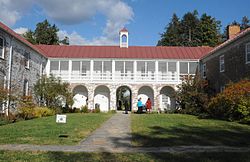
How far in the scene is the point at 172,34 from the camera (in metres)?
57.8

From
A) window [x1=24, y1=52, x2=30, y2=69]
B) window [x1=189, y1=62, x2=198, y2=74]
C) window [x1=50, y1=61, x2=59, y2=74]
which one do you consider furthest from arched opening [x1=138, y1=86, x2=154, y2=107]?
window [x1=24, y1=52, x2=30, y2=69]

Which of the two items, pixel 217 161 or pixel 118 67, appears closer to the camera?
pixel 217 161

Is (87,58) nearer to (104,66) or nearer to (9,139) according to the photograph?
(104,66)

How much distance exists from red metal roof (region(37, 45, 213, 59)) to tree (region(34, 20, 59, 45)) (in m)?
17.0

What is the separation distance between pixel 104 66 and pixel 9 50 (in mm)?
14701

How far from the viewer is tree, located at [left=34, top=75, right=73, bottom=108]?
25.0 meters

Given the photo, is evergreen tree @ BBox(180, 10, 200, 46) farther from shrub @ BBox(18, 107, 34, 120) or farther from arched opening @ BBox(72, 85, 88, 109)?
shrub @ BBox(18, 107, 34, 120)

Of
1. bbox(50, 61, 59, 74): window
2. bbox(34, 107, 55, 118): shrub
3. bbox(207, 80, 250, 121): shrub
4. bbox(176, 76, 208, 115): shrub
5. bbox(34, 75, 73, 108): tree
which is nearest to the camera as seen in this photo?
bbox(207, 80, 250, 121): shrub

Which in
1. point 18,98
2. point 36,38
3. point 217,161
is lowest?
point 217,161

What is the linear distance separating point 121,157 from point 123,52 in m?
27.6

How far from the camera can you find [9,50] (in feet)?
68.0

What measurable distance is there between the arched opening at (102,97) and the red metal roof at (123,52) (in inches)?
155

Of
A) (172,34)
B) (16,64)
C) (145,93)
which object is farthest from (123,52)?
(172,34)

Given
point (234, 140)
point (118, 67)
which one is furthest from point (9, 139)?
point (118, 67)
